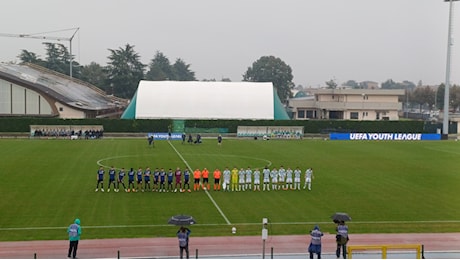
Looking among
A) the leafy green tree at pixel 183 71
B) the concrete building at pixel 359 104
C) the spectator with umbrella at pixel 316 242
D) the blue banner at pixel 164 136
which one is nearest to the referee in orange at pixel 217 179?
the spectator with umbrella at pixel 316 242

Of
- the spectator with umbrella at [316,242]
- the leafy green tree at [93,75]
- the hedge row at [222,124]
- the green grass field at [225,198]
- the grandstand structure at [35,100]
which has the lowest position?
the green grass field at [225,198]

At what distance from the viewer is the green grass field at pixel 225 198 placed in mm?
19672

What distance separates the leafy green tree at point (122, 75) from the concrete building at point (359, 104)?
33.7 meters

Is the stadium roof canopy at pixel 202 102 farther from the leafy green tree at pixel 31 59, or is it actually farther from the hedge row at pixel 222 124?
the leafy green tree at pixel 31 59

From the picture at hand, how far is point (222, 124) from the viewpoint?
209ft

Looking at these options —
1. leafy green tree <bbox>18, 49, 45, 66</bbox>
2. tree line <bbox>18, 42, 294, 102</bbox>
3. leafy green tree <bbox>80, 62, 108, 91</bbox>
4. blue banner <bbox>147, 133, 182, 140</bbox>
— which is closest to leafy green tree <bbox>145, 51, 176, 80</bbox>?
tree line <bbox>18, 42, 294, 102</bbox>

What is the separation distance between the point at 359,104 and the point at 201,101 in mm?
27513

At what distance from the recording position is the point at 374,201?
973 inches

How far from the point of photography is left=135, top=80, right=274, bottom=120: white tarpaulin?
220 feet

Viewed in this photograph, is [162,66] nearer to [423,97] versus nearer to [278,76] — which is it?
[278,76]

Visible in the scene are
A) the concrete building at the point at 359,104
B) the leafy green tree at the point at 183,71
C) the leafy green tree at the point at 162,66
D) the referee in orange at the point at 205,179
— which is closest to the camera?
the referee in orange at the point at 205,179

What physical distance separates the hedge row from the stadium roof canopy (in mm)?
3732

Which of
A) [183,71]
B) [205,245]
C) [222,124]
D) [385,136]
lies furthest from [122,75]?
[205,245]

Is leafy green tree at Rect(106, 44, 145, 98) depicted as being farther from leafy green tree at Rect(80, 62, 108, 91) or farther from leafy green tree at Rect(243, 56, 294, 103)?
leafy green tree at Rect(243, 56, 294, 103)
